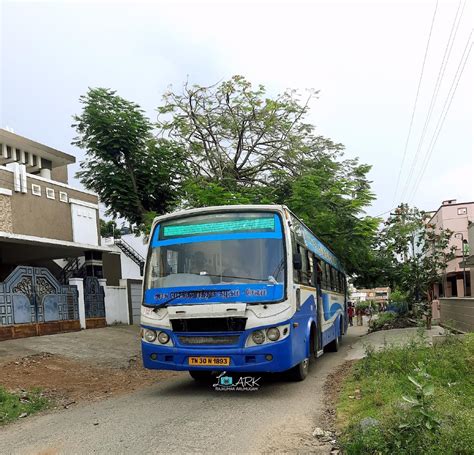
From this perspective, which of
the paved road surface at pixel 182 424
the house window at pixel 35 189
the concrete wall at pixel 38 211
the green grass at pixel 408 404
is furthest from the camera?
the house window at pixel 35 189

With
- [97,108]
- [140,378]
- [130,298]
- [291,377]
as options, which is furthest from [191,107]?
[291,377]

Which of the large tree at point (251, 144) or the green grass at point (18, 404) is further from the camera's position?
the large tree at point (251, 144)

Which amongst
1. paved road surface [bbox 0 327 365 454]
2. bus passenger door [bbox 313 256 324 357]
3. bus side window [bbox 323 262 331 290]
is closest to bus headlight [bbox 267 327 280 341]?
paved road surface [bbox 0 327 365 454]

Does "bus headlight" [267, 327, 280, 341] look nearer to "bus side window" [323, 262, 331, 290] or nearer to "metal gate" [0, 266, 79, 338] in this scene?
"bus side window" [323, 262, 331, 290]

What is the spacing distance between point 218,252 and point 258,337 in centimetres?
144

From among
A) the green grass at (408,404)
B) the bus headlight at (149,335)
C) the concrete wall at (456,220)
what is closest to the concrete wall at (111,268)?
the bus headlight at (149,335)

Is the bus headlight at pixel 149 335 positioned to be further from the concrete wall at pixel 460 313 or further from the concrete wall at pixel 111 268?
the concrete wall at pixel 111 268

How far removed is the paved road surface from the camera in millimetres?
5219

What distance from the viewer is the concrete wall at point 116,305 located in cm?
1884

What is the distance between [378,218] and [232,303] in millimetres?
10043

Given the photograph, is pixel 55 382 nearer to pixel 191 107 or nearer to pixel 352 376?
pixel 352 376

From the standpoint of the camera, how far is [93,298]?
1786 cm

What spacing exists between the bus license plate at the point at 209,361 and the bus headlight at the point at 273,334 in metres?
0.67

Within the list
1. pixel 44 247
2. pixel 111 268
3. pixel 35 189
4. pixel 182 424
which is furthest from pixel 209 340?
pixel 111 268
